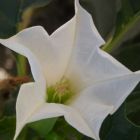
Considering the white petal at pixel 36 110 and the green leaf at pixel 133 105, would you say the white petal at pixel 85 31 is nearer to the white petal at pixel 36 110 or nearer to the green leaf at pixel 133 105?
the white petal at pixel 36 110

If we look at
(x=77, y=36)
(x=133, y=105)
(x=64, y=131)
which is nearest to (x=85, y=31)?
(x=77, y=36)

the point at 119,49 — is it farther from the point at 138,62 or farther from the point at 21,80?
the point at 21,80

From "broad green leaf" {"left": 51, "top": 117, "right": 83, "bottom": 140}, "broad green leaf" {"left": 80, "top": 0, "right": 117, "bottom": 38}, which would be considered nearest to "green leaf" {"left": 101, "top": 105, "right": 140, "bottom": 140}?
"broad green leaf" {"left": 51, "top": 117, "right": 83, "bottom": 140}

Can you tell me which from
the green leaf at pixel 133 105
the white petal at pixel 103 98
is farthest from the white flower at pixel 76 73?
the green leaf at pixel 133 105

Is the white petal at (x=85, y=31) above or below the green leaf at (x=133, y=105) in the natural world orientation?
above

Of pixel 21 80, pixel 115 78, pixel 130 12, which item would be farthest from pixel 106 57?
pixel 130 12

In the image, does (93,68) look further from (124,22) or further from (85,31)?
(124,22)

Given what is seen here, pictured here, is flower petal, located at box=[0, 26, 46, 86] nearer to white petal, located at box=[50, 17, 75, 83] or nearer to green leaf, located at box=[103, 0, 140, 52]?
white petal, located at box=[50, 17, 75, 83]
